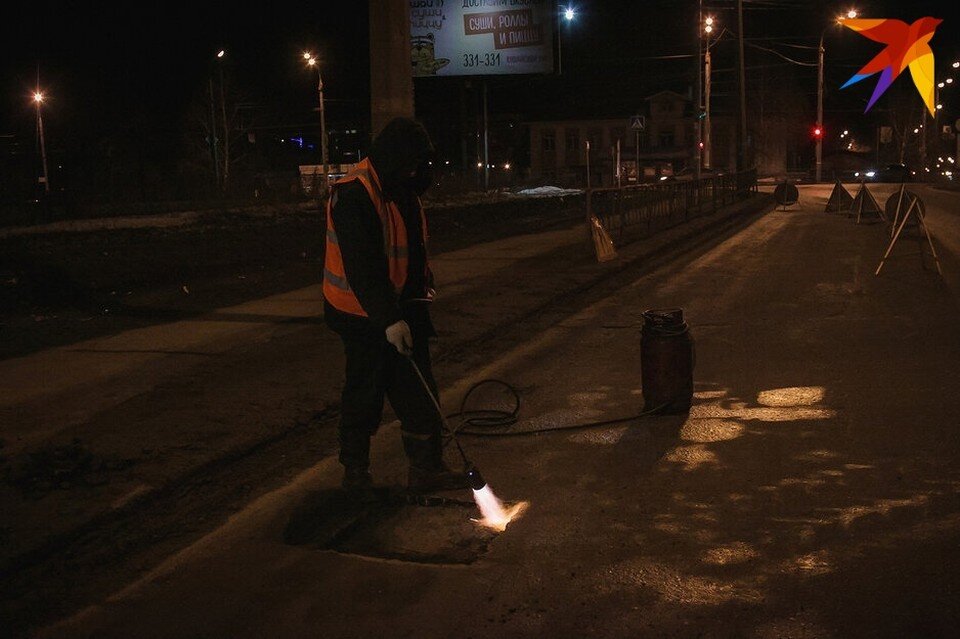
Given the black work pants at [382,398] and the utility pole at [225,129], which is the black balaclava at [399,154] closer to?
the black work pants at [382,398]

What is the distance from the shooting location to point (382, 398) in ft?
17.7

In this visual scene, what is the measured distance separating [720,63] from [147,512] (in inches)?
3647

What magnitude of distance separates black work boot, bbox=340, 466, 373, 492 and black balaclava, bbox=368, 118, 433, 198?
1469 millimetres

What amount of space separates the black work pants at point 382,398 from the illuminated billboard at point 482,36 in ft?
125

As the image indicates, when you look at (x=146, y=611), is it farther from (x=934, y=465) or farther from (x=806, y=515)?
(x=934, y=465)

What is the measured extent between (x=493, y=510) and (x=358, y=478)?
75cm

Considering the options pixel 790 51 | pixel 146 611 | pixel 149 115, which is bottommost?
pixel 146 611

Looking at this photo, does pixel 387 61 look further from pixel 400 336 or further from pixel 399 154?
pixel 400 336

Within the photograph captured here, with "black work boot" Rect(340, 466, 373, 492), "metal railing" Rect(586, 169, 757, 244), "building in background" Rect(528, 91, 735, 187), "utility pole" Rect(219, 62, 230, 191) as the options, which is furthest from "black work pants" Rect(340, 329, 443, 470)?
"building in background" Rect(528, 91, 735, 187)

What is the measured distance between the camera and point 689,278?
15.5 metres

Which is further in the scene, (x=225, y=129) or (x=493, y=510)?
(x=225, y=129)

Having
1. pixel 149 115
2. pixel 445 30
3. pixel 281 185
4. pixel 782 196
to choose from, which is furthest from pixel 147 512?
pixel 149 115

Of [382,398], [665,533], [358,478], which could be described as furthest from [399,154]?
[665,533]

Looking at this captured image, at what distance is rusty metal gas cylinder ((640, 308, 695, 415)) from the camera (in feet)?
23.2
